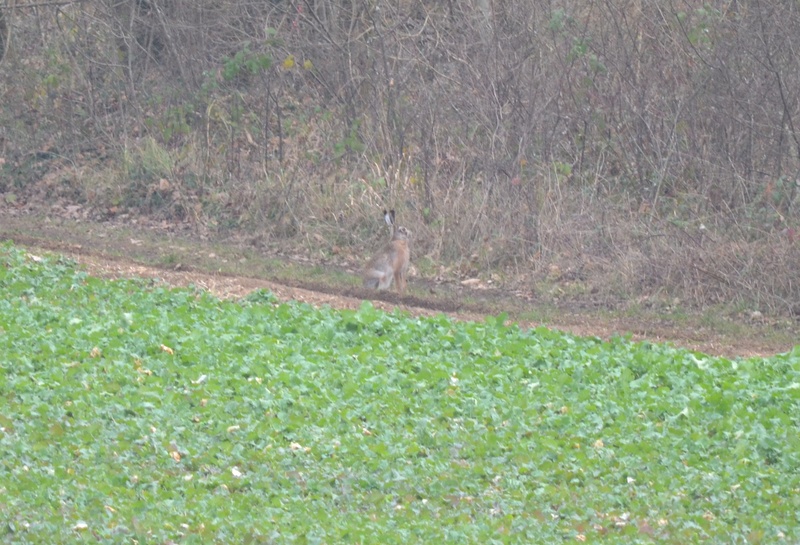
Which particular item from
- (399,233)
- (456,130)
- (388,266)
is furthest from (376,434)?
(456,130)

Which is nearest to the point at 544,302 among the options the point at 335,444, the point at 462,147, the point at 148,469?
the point at 462,147

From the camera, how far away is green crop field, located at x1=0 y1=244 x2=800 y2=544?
6445 millimetres

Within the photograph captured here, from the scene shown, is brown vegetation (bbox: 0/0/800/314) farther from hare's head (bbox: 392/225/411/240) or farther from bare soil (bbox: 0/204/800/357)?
hare's head (bbox: 392/225/411/240)

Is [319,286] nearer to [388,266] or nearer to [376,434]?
[388,266]

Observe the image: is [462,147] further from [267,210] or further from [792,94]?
[792,94]

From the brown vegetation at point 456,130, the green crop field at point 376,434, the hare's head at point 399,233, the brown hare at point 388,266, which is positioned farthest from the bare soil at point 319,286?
the green crop field at point 376,434

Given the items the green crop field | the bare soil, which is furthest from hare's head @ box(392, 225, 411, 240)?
the green crop field

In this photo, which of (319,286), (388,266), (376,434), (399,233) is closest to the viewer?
(376,434)

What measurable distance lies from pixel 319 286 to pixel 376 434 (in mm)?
6530

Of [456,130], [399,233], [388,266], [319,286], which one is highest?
[456,130]

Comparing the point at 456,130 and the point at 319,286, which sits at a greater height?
the point at 456,130

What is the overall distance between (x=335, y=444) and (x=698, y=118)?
11452 millimetres

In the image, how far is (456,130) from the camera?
61.5 feet

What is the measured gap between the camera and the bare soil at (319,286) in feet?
42.3
